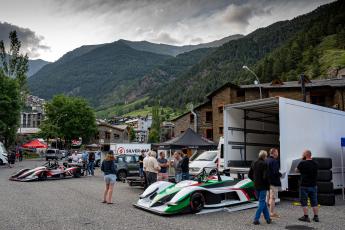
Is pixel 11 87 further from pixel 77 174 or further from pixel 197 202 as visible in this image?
pixel 197 202

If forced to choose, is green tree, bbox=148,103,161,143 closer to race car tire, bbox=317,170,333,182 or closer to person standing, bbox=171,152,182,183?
person standing, bbox=171,152,182,183

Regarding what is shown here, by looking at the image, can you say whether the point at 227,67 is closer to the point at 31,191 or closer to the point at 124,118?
the point at 124,118

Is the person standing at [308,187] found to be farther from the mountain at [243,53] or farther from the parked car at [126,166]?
the mountain at [243,53]

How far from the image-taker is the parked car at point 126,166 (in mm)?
22030

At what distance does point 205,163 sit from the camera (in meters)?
19.5

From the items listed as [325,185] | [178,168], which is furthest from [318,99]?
[325,185]

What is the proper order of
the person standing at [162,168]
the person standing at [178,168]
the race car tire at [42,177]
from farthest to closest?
the race car tire at [42,177], the person standing at [178,168], the person standing at [162,168]

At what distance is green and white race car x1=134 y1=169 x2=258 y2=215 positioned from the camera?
10109 mm

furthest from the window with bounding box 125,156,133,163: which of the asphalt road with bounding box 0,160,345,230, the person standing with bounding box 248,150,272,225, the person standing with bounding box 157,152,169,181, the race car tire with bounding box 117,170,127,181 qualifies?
the person standing with bounding box 248,150,272,225

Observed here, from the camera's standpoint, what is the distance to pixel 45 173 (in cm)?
2061

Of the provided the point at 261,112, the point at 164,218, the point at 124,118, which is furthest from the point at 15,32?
the point at 124,118

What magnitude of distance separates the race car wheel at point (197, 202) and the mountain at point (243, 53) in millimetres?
106271

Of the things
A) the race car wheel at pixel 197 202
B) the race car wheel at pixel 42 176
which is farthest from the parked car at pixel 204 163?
the race car wheel at pixel 42 176

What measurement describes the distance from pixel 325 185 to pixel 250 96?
3503cm
